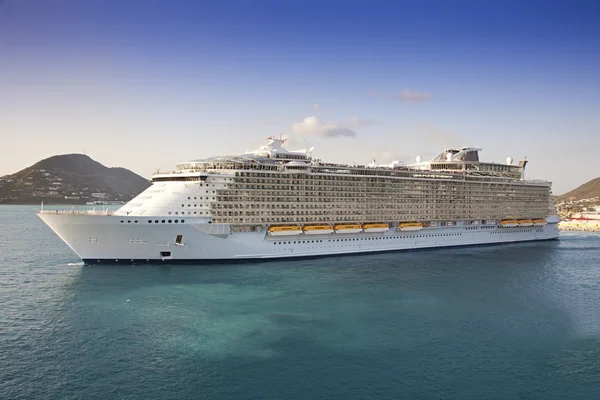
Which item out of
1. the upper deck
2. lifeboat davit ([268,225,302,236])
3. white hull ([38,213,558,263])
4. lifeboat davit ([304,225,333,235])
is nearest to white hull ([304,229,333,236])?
lifeboat davit ([304,225,333,235])

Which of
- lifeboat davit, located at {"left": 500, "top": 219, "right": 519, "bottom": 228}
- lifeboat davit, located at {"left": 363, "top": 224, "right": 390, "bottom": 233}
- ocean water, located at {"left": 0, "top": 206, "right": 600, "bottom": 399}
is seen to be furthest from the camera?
lifeboat davit, located at {"left": 500, "top": 219, "right": 519, "bottom": 228}

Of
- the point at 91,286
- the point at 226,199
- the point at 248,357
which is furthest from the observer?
the point at 226,199

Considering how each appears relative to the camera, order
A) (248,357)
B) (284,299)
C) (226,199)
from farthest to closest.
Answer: (226,199) < (284,299) < (248,357)

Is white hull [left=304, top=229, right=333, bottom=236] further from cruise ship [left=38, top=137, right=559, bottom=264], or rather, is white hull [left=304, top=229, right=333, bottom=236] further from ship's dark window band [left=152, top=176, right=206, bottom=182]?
ship's dark window band [left=152, top=176, right=206, bottom=182]

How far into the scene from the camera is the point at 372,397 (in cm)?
1670

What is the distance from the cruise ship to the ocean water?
2.53 meters

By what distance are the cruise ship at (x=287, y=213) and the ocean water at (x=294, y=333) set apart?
253 centimetres

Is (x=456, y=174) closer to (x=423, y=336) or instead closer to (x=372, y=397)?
(x=423, y=336)

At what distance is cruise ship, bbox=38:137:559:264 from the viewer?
37.2 metres

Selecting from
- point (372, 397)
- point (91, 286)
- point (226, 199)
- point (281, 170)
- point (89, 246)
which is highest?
point (281, 170)

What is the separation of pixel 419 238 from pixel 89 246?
36.3m

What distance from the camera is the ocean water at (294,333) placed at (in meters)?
17.5

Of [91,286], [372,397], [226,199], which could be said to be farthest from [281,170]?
[372,397]

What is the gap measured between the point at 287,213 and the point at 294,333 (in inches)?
811
